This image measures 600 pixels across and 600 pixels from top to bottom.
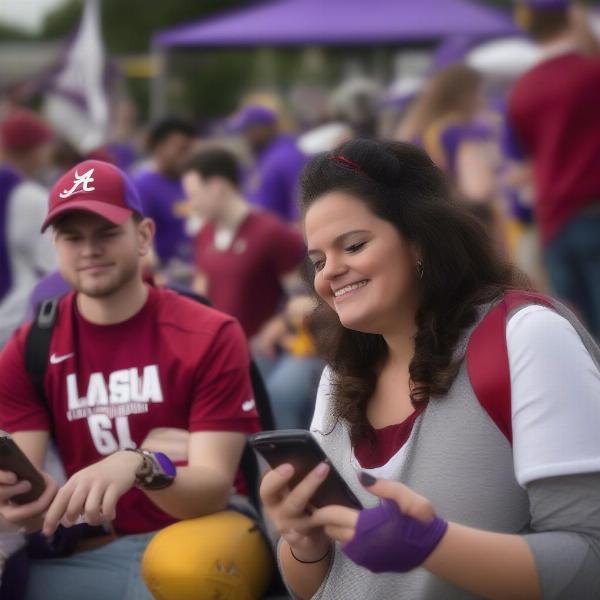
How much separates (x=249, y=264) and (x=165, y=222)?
1.78 m

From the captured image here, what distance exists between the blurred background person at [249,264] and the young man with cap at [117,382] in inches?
106

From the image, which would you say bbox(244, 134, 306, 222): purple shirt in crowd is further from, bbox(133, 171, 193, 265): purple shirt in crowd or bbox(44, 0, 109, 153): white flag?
bbox(44, 0, 109, 153): white flag

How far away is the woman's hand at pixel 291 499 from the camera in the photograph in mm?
2295

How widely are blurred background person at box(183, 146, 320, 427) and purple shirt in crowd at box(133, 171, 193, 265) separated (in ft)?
3.96

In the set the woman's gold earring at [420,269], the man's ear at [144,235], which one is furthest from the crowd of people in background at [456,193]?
the woman's gold earring at [420,269]

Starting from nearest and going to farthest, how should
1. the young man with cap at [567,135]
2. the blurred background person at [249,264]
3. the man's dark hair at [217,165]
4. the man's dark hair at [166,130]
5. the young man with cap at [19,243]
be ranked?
the young man with cap at [19,243], the young man with cap at [567,135], the blurred background person at [249,264], the man's dark hair at [217,165], the man's dark hair at [166,130]

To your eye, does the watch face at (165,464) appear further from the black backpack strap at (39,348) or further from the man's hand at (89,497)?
the black backpack strap at (39,348)

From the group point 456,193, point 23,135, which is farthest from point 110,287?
point 23,135

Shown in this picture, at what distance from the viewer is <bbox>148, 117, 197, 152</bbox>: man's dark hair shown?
8.84m

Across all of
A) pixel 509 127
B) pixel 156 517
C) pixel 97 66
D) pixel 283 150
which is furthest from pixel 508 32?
pixel 156 517

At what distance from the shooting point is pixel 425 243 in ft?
8.46

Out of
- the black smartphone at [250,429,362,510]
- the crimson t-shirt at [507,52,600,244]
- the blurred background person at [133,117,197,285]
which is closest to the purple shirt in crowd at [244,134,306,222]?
the blurred background person at [133,117,197,285]

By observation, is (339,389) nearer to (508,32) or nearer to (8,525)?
(8,525)

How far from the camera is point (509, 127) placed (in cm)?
654
